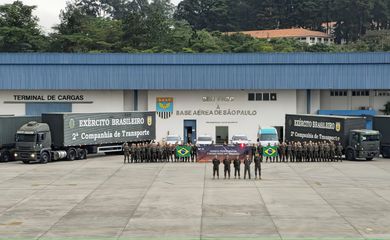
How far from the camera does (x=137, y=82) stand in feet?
197

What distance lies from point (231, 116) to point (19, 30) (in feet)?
168

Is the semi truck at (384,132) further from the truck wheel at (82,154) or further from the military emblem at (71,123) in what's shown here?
the military emblem at (71,123)

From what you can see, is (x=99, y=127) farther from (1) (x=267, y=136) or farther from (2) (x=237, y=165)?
(2) (x=237, y=165)

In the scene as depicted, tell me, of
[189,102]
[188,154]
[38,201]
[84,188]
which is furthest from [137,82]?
[38,201]

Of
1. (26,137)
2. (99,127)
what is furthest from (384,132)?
(26,137)

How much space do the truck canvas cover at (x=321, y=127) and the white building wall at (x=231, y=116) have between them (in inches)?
342

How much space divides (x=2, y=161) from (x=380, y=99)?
1392 inches

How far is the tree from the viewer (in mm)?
100000

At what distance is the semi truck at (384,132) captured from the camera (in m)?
47.2

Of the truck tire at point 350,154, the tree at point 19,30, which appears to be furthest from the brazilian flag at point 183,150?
the tree at point 19,30

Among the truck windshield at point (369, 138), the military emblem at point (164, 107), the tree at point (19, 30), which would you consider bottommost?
the truck windshield at point (369, 138)

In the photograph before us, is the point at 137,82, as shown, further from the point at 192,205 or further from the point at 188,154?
the point at 192,205

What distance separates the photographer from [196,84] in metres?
60.1

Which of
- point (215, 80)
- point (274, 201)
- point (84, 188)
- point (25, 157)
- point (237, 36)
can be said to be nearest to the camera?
point (274, 201)
